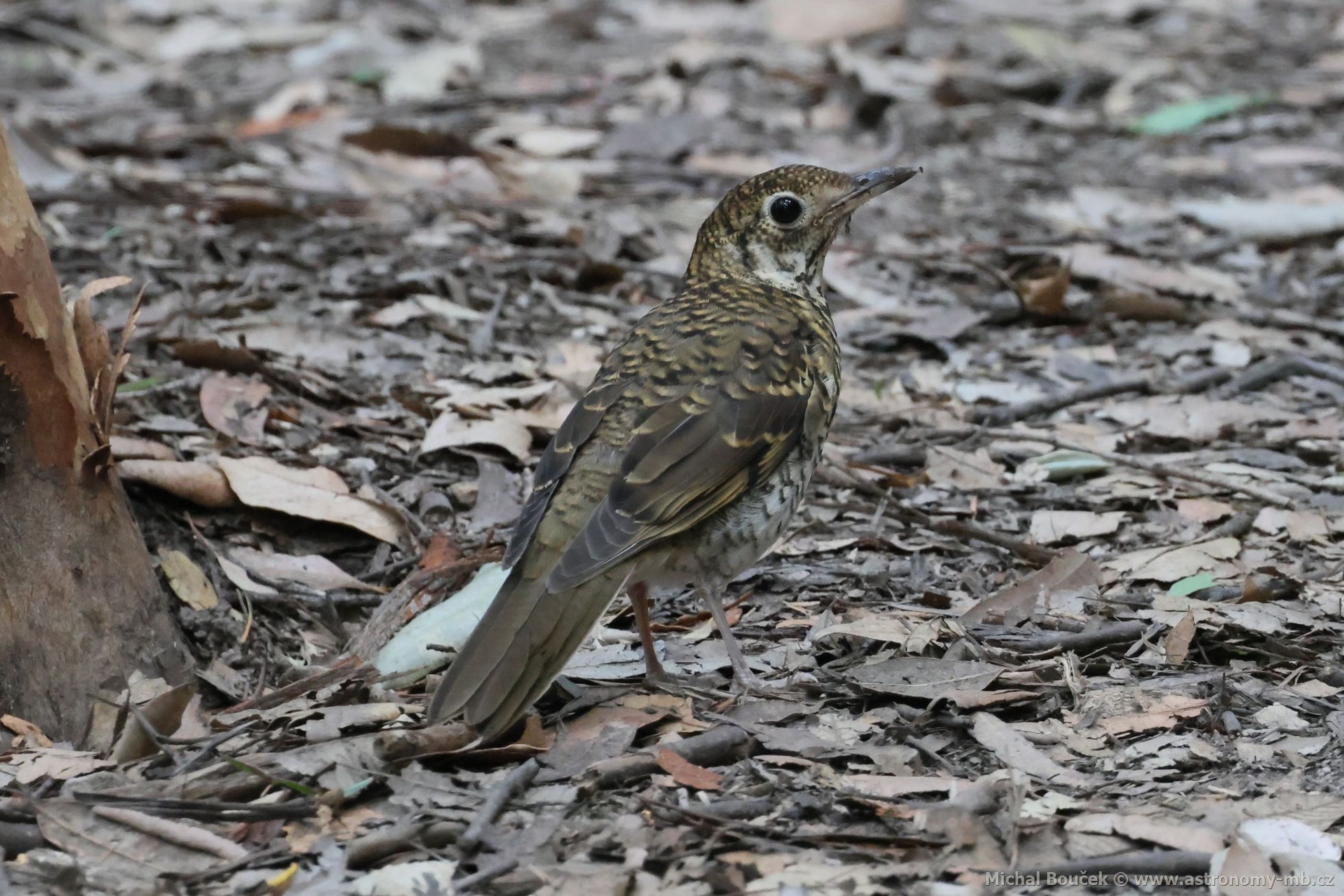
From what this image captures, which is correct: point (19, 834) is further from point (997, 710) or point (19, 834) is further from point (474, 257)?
point (474, 257)

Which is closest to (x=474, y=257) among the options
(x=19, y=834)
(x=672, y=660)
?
(x=672, y=660)

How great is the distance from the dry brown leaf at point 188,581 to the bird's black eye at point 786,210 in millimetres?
2190

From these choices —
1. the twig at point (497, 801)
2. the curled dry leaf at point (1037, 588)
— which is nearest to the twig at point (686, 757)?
the twig at point (497, 801)

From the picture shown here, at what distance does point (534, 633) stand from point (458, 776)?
0.39 meters

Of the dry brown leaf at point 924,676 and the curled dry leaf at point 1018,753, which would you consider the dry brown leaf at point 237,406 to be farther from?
the curled dry leaf at point 1018,753

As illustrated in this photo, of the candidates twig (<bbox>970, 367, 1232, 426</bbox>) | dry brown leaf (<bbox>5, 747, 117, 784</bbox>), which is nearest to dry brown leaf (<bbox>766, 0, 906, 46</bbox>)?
twig (<bbox>970, 367, 1232, 426</bbox>)

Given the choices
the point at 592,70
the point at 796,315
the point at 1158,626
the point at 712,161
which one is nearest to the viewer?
the point at 1158,626

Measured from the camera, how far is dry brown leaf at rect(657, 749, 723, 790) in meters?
3.74

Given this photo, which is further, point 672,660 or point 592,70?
point 592,70

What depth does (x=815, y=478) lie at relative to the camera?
19.6 feet

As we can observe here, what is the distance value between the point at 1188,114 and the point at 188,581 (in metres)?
8.25

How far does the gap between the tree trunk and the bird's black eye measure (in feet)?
7.02

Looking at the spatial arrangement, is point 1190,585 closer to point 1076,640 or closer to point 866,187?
point 1076,640

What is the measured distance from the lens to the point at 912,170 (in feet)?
17.1
